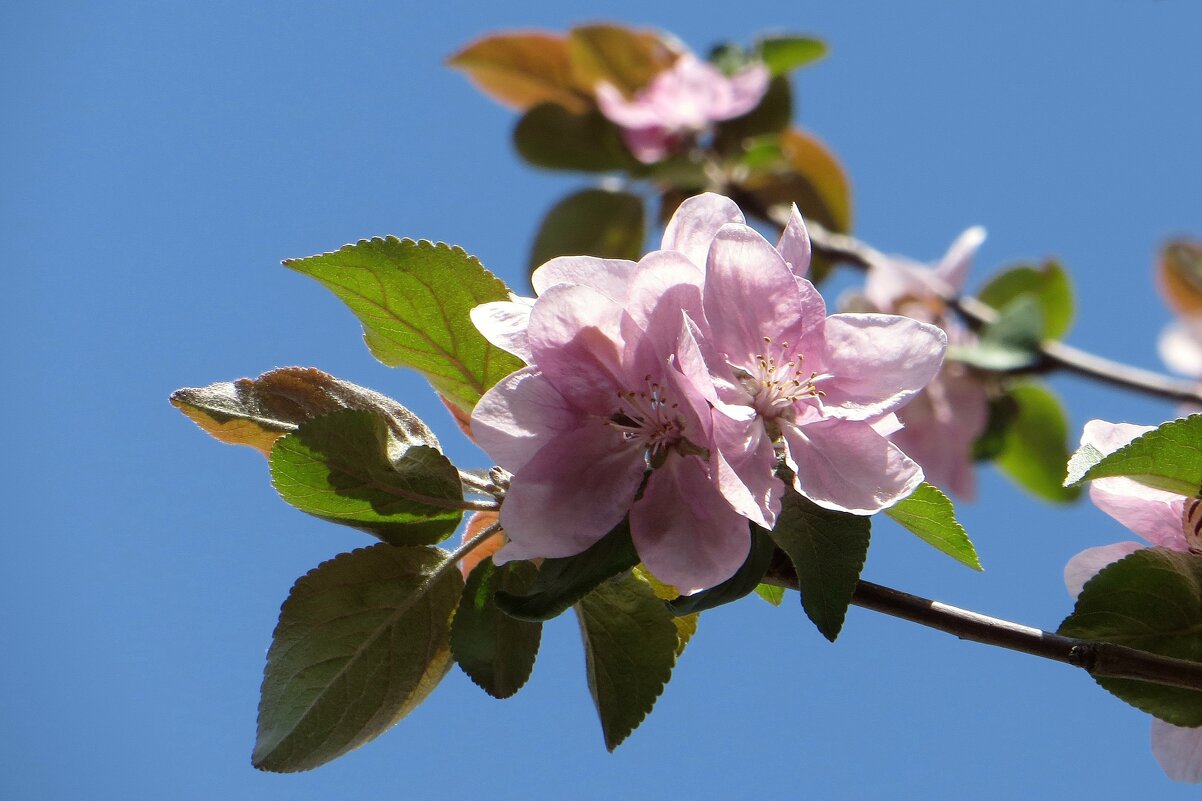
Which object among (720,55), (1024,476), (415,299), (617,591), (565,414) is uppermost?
(720,55)

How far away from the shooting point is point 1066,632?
2.44 ft

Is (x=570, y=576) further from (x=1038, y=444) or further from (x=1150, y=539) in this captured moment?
(x=1038, y=444)

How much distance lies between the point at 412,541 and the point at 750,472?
0.82 ft

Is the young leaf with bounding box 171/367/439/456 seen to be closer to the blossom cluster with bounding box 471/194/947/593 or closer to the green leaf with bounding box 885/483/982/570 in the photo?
the blossom cluster with bounding box 471/194/947/593

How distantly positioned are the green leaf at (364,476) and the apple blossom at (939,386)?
5.02ft

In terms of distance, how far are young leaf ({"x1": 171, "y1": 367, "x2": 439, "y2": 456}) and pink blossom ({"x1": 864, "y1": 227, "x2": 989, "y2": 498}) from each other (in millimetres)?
1510

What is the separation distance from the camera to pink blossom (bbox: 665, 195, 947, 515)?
0.68 m

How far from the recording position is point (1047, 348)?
2053 millimetres

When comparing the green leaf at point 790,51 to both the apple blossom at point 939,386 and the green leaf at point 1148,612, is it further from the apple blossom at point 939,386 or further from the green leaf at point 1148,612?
the green leaf at point 1148,612

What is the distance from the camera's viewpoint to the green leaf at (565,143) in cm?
243

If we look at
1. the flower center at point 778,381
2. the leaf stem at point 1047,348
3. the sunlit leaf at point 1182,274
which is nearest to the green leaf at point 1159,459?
the flower center at point 778,381

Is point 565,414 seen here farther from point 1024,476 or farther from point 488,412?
point 1024,476

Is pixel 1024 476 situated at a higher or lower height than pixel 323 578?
lower

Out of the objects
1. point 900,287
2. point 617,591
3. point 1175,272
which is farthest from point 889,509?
point 1175,272
